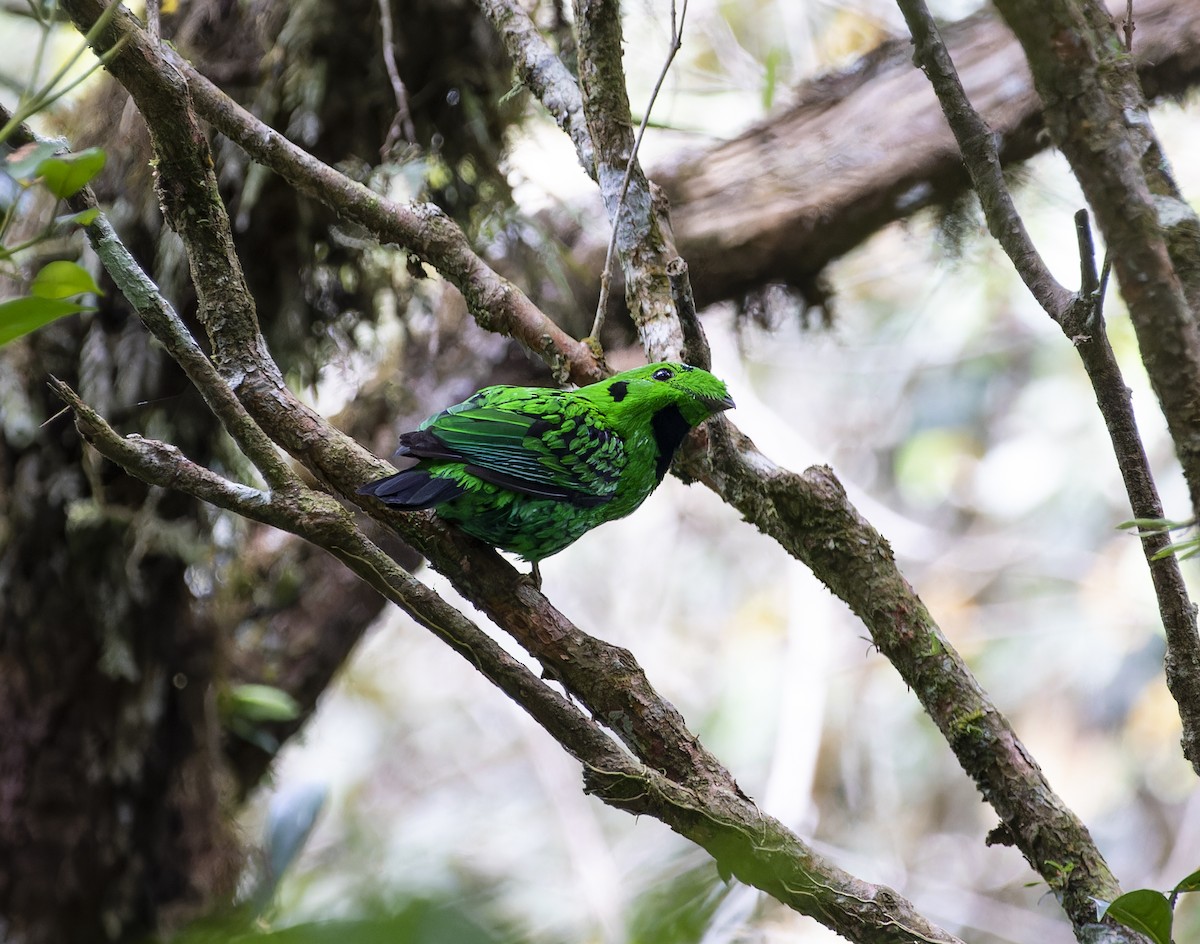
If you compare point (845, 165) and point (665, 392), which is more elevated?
point (845, 165)

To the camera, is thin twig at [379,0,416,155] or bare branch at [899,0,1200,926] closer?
bare branch at [899,0,1200,926]

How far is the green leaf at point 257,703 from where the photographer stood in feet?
14.2

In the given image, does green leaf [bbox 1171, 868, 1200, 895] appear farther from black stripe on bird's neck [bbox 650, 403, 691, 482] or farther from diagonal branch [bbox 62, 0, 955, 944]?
black stripe on bird's neck [bbox 650, 403, 691, 482]

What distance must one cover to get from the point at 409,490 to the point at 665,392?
2.81 ft

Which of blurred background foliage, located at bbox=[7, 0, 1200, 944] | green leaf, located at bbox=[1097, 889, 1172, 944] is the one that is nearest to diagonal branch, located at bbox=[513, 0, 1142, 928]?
green leaf, located at bbox=[1097, 889, 1172, 944]

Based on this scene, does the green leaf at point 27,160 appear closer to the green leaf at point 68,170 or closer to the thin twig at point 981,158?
the green leaf at point 68,170

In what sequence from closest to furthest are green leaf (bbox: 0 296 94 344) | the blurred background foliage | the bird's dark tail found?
1. green leaf (bbox: 0 296 94 344)
2. the bird's dark tail
3. the blurred background foliage

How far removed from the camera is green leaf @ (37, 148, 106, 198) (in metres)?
1.17

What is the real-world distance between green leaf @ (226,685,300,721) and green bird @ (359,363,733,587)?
6.41 ft

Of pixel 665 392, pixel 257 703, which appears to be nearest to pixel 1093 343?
pixel 665 392

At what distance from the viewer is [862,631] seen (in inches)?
427

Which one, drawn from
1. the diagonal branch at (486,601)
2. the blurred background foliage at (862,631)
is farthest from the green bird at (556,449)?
the blurred background foliage at (862,631)

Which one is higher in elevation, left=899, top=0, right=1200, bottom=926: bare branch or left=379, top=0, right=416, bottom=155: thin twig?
left=379, top=0, right=416, bottom=155: thin twig

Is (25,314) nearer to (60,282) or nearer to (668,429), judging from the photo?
(60,282)
